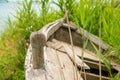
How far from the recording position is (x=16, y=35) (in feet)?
15.7

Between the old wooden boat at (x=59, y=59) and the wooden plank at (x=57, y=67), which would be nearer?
the old wooden boat at (x=59, y=59)

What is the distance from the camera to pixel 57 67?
261 cm

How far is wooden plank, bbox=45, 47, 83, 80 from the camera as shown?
7.76 feet

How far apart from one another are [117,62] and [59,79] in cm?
114

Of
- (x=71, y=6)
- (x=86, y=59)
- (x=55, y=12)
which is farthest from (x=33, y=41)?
(x=55, y=12)

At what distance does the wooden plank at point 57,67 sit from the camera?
7.76 feet

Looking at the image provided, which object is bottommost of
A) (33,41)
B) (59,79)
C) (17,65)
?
(17,65)

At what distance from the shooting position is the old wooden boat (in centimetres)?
224

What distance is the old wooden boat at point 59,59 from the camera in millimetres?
2242

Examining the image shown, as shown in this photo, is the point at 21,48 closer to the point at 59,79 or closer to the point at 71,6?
the point at 71,6

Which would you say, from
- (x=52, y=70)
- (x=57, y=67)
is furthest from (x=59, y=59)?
(x=52, y=70)

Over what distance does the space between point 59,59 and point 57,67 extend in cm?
31

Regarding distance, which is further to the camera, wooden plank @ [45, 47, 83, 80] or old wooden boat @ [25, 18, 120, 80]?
wooden plank @ [45, 47, 83, 80]

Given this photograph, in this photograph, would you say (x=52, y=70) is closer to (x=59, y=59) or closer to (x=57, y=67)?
(x=57, y=67)
